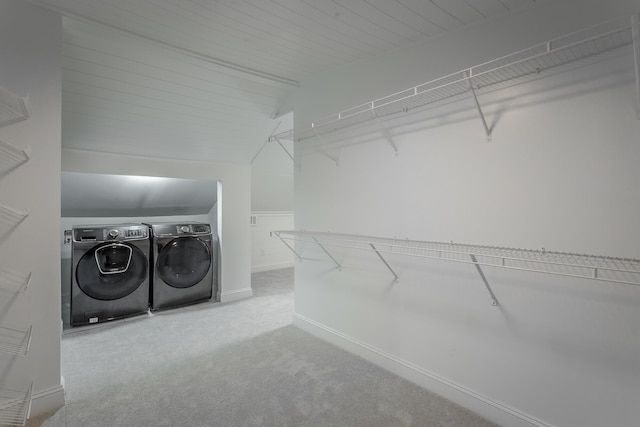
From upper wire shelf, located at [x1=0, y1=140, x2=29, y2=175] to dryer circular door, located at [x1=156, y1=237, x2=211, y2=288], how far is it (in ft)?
6.04

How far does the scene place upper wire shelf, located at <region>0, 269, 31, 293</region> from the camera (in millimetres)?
1642

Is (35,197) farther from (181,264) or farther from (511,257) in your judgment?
(511,257)

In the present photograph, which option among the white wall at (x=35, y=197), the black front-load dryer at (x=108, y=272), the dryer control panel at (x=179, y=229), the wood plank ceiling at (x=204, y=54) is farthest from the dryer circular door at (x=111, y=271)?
the white wall at (x=35, y=197)

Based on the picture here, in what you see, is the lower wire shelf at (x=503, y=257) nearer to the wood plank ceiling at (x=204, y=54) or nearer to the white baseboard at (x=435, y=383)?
the white baseboard at (x=435, y=383)

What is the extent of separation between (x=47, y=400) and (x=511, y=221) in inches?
104

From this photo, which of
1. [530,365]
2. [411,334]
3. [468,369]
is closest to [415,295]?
[411,334]

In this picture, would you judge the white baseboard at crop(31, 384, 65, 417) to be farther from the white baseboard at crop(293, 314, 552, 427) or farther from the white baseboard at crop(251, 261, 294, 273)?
the white baseboard at crop(251, 261, 294, 273)

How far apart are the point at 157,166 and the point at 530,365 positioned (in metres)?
3.42

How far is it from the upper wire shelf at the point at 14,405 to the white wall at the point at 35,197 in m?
0.04

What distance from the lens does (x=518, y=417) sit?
156 cm

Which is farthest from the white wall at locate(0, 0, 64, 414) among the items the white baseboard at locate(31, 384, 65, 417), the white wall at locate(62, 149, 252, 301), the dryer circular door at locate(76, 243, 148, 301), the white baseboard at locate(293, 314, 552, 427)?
the white baseboard at locate(293, 314, 552, 427)

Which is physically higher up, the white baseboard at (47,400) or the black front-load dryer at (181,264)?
the black front-load dryer at (181,264)

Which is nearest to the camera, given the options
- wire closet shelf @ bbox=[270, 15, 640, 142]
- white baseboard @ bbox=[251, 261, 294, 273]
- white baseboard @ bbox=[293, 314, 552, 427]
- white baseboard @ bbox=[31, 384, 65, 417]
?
wire closet shelf @ bbox=[270, 15, 640, 142]

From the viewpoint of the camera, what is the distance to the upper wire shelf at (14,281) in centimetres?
164
